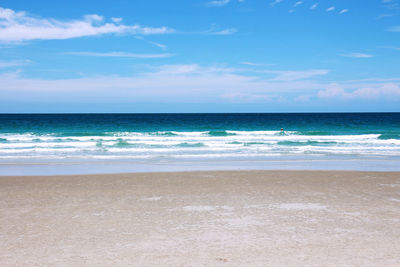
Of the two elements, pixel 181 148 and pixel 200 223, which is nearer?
pixel 200 223

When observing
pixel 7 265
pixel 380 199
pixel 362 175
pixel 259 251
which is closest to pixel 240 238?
pixel 259 251

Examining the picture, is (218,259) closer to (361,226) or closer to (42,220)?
(361,226)

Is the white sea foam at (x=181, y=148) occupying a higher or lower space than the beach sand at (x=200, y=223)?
lower

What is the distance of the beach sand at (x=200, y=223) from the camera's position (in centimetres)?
471

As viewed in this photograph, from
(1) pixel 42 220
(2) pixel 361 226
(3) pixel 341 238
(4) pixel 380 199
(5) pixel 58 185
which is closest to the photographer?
(3) pixel 341 238

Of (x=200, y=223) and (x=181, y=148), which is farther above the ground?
(x=200, y=223)

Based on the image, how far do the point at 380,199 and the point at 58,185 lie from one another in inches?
325

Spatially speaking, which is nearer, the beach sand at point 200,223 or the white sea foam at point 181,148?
the beach sand at point 200,223

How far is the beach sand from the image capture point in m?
4.71

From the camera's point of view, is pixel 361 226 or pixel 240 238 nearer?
pixel 240 238

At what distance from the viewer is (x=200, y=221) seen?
6309 millimetres

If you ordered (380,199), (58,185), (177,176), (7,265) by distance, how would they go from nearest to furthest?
(7,265) → (380,199) → (58,185) → (177,176)

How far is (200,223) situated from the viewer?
20.3 feet

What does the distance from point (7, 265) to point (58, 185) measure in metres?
5.78
